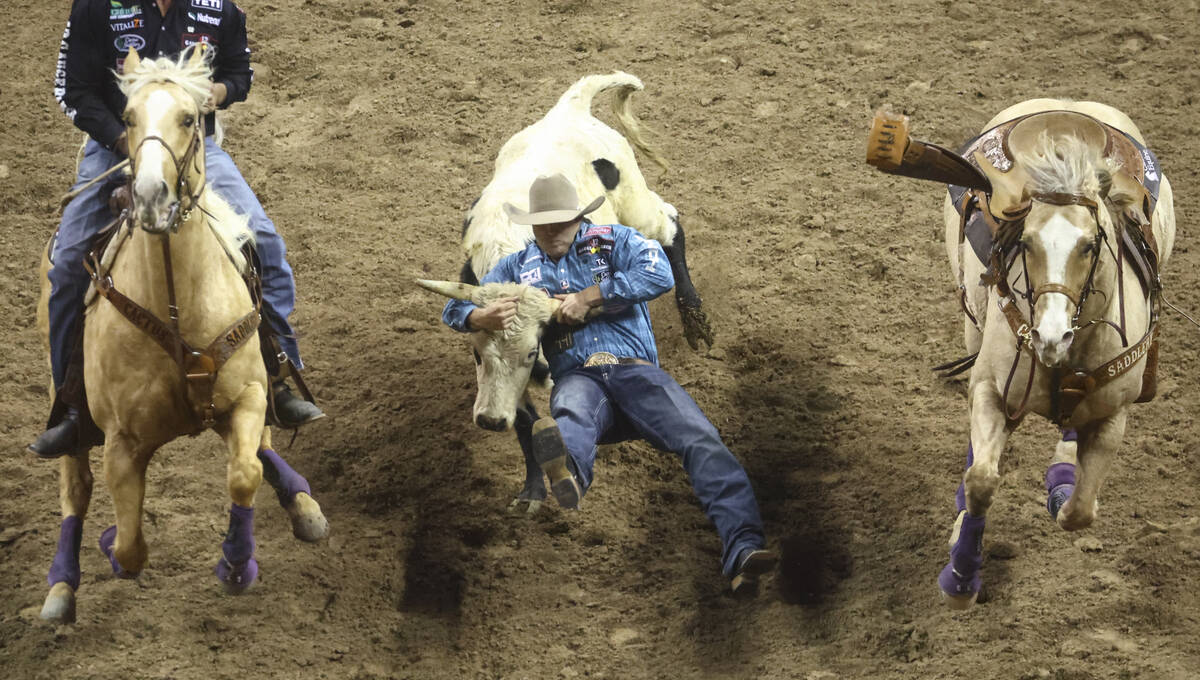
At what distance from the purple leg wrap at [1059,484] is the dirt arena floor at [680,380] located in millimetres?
400

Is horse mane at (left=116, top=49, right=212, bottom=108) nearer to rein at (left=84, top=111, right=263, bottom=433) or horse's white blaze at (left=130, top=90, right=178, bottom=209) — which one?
rein at (left=84, top=111, right=263, bottom=433)

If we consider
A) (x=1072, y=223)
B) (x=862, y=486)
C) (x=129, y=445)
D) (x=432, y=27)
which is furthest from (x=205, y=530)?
(x=432, y=27)

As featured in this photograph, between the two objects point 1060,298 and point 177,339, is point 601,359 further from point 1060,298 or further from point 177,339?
point 1060,298

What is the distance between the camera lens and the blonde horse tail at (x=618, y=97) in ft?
24.3

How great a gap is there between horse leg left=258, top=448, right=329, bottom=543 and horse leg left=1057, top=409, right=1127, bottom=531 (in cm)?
319

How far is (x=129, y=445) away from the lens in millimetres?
5262

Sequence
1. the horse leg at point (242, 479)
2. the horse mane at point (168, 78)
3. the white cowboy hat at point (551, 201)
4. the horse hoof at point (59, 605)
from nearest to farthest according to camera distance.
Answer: the horse mane at point (168, 78), the horse leg at point (242, 479), the horse hoof at point (59, 605), the white cowboy hat at point (551, 201)

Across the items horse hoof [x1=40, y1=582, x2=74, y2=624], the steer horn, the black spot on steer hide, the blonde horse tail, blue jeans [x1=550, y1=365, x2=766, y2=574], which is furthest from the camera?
the blonde horse tail

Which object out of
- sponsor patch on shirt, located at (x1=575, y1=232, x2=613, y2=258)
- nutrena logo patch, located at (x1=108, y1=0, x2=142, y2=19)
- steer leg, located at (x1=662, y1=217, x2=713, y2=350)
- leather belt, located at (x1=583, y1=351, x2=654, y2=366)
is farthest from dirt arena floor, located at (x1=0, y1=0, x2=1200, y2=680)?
nutrena logo patch, located at (x1=108, y1=0, x2=142, y2=19)

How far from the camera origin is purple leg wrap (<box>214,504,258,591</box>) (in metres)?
5.38

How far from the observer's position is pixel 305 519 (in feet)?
19.7

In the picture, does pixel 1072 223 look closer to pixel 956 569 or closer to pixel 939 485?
pixel 956 569

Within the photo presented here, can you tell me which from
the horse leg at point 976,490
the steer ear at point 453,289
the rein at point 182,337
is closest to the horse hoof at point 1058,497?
the horse leg at point 976,490

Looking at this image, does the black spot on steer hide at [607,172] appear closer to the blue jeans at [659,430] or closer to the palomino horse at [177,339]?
the blue jeans at [659,430]
